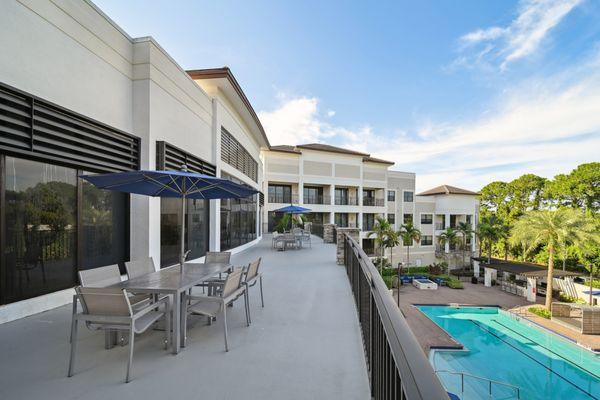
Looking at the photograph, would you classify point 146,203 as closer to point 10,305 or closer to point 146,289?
point 10,305

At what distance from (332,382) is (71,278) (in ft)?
17.9

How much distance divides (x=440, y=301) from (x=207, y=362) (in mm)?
20947

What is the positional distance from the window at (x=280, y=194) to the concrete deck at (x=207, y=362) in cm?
2464

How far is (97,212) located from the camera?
5.86 m

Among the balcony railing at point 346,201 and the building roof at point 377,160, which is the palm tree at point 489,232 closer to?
the building roof at point 377,160

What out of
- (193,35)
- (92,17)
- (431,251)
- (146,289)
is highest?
(193,35)

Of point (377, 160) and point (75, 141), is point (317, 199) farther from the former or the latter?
point (75, 141)

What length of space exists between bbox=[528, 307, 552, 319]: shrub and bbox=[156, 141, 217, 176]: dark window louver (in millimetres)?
21424

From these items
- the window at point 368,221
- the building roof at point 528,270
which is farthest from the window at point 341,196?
the building roof at point 528,270

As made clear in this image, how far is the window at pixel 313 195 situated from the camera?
1222 inches

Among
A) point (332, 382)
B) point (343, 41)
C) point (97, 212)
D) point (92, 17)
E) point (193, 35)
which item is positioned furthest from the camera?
point (343, 41)

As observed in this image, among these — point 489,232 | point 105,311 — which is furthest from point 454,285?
point 105,311

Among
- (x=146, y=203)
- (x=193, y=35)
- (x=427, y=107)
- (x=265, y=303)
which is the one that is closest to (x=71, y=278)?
(x=146, y=203)

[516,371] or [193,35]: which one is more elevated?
[193,35]
